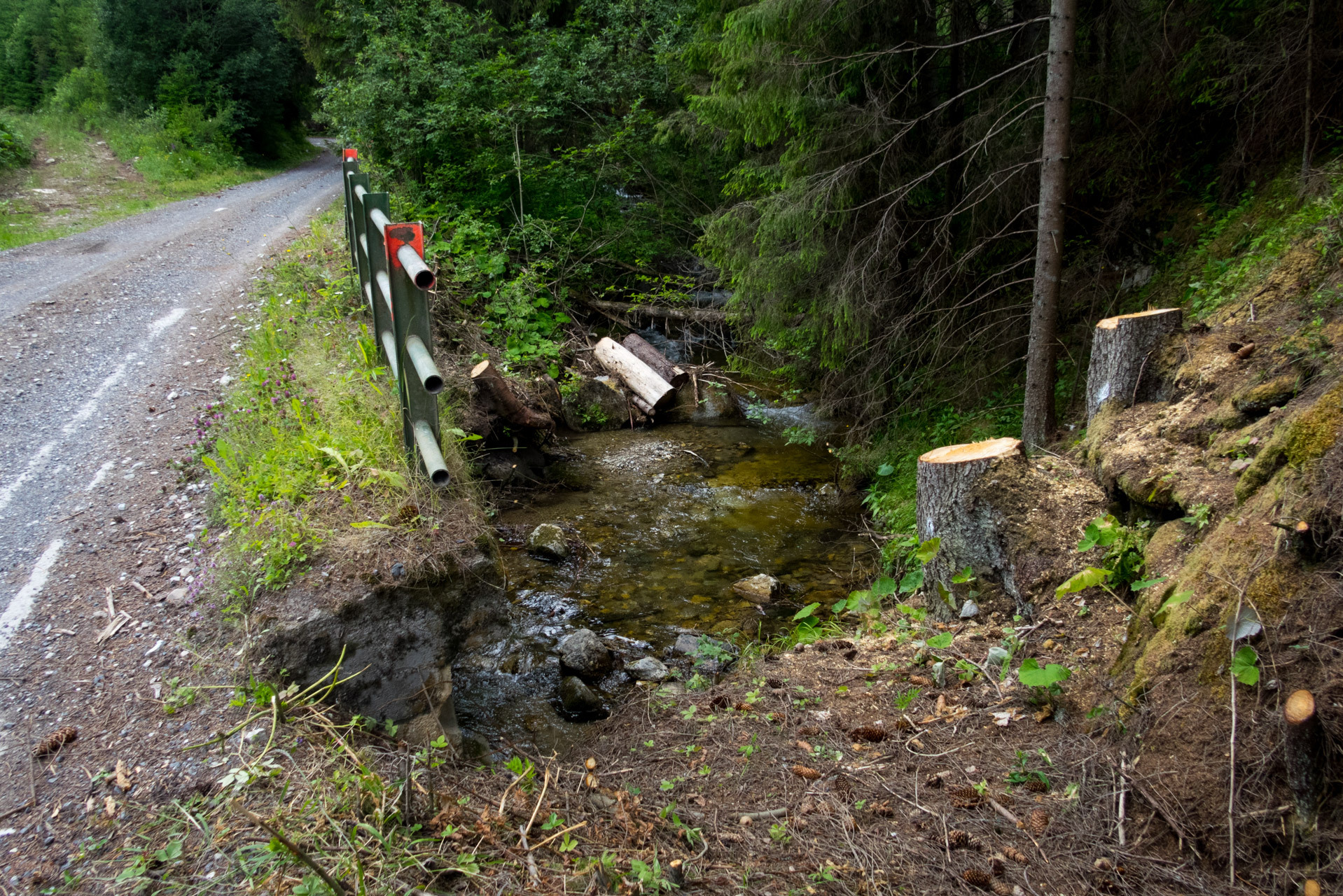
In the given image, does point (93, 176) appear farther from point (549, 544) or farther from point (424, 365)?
point (424, 365)

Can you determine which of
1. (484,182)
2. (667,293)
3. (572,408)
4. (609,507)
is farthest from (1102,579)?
(484,182)

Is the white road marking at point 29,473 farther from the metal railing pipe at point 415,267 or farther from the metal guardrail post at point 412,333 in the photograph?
the metal railing pipe at point 415,267

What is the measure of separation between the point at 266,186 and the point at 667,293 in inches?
558

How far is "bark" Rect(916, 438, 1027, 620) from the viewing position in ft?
14.3

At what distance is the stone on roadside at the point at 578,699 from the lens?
15.3ft

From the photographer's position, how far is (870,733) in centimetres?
357

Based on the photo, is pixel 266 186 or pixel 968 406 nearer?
pixel 968 406

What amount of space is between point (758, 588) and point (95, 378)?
18.7 ft

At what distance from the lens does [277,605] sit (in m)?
3.28

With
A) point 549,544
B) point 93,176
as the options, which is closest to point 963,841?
point 549,544

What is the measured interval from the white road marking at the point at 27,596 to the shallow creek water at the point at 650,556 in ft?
6.56

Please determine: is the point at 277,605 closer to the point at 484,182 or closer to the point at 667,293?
the point at 667,293

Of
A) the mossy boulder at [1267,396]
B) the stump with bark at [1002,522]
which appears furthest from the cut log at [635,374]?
the mossy boulder at [1267,396]

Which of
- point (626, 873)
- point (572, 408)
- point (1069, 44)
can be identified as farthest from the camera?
point (572, 408)
